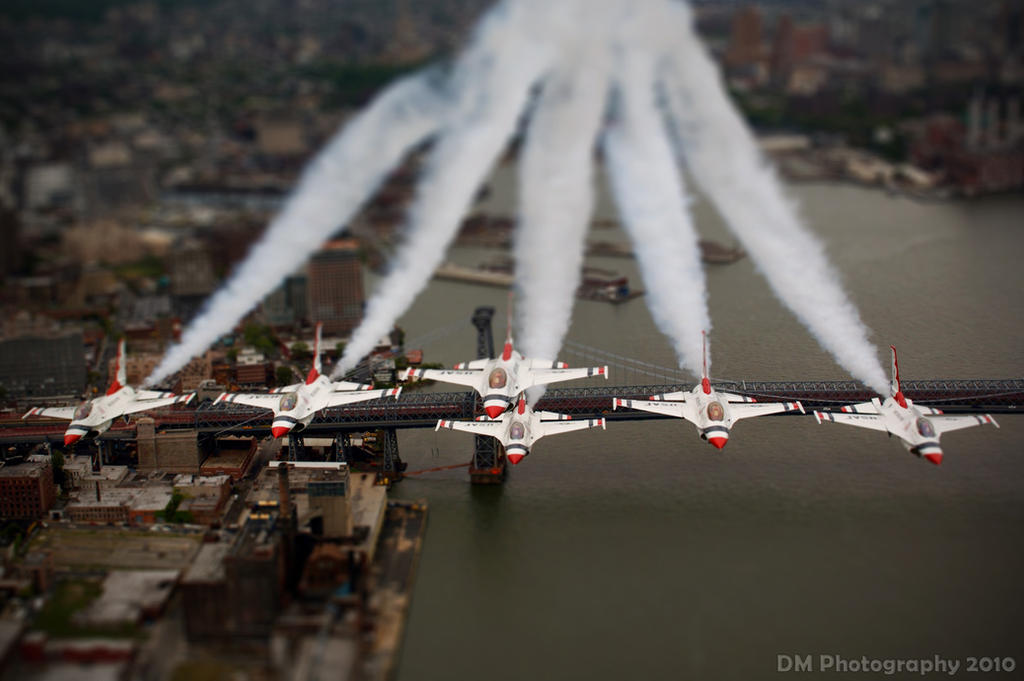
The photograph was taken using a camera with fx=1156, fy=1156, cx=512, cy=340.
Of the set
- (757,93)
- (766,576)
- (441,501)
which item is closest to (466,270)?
(441,501)

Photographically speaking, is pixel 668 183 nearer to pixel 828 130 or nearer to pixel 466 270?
pixel 466 270

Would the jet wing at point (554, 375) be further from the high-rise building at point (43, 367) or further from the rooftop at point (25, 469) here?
the high-rise building at point (43, 367)

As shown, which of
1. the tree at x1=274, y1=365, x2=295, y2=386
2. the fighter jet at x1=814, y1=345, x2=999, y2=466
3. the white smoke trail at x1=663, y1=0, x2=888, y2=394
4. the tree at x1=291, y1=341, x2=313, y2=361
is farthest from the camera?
the tree at x1=291, y1=341, x2=313, y2=361

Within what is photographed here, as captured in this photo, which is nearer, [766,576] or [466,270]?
[766,576]

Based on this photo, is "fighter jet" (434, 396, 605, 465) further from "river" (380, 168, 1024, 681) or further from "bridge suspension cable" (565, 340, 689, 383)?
"bridge suspension cable" (565, 340, 689, 383)

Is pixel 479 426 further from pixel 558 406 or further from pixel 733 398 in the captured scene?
pixel 733 398

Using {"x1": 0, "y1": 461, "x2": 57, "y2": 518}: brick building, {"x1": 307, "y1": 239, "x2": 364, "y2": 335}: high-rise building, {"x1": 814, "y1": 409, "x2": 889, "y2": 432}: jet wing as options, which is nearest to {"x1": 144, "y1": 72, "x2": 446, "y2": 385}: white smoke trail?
{"x1": 307, "y1": 239, "x2": 364, "y2": 335}: high-rise building

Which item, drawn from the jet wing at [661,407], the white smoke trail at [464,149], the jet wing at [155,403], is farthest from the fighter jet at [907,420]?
the jet wing at [155,403]
